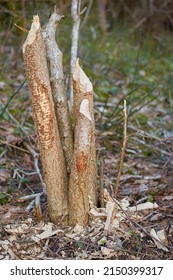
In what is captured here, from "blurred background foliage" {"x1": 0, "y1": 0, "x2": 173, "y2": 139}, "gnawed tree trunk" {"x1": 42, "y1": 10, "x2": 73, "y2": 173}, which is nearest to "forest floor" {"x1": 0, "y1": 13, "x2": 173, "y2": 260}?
"blurred background foliage" {"x1": 0, "y1": 0, "x2": 173, "y2": 139}

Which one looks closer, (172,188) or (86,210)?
(86,210)

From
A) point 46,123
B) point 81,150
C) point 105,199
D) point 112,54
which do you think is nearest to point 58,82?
point 46,123

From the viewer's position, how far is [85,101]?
6.86 feet

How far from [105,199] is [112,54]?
308 cm

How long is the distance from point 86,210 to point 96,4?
465 centimetres

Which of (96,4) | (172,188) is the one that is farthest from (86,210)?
(96,4)

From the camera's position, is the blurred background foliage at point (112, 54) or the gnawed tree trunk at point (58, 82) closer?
the gnawed tree trunk at point (58, 82)

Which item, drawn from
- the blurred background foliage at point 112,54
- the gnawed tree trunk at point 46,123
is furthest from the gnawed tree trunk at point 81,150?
the blurred background foliage at point 112,54

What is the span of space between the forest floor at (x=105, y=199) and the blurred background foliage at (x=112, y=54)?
0.05m

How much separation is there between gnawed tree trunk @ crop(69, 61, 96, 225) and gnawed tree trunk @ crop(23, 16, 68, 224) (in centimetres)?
5

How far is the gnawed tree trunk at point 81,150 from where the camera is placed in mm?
2094

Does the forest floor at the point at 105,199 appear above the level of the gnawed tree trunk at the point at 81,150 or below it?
below

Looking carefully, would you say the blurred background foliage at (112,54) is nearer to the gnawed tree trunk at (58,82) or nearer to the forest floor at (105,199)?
the forest floor at (105,199)

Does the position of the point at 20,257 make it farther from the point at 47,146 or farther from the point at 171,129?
the point at 171,129
